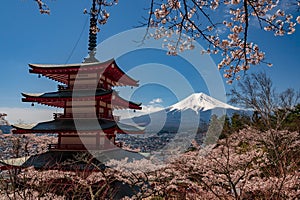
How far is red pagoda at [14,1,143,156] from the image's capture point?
988cm

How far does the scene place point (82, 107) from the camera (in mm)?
10406

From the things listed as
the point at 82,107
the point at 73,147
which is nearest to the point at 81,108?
the point at 82,107

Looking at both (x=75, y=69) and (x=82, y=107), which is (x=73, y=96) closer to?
(x=82, y=107)

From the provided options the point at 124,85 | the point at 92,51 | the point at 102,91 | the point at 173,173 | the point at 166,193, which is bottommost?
the point at 166,193

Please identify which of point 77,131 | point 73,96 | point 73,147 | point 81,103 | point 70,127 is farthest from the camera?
point 81,103

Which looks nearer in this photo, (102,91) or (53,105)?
(102,91)

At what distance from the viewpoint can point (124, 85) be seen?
1370 cm

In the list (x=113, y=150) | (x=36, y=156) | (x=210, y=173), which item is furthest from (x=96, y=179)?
(x=210, y=173)

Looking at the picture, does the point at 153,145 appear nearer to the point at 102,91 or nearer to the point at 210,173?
the point at 102,91

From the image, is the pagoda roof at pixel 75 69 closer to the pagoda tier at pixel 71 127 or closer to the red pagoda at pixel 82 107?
the red pagoda at pixel 82 107

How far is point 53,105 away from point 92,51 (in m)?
3.23

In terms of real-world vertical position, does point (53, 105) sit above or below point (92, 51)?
below

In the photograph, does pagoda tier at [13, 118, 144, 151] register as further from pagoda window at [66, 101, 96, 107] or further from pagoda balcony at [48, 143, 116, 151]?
pagoda window at [66, 101, 96, 107]

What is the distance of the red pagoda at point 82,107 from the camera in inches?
389
